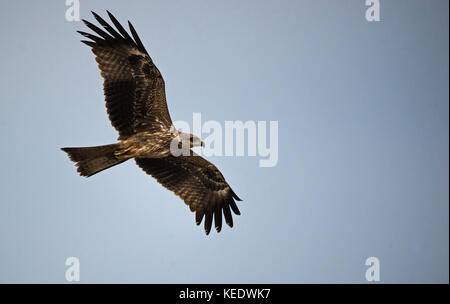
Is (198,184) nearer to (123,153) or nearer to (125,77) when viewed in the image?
(123,153)

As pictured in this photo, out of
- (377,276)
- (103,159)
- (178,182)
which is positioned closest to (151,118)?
(103,159)

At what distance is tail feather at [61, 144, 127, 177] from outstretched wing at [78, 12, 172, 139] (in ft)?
1.50

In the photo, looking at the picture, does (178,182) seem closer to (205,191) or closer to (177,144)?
(205,191)

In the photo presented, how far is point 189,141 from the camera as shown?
26.7ft

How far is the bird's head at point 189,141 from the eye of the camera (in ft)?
26.5

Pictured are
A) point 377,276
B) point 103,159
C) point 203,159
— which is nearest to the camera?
point 103,159

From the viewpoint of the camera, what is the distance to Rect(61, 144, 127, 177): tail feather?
7375mm

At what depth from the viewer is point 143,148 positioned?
8.06 m

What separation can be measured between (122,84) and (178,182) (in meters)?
2.58

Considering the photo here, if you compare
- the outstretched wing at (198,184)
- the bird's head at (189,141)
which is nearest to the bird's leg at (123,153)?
the bird's head at (189,141)

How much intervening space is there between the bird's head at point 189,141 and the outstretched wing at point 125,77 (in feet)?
2.27

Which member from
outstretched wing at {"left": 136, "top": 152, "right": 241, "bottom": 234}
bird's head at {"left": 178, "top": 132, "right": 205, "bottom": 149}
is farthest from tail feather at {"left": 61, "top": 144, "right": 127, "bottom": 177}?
outstretched wing at {"left": 136, "top": 152, "right": 241, "bottom": 234}

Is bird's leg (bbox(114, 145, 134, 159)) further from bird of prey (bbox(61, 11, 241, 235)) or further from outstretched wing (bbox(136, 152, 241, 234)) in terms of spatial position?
outstretched wing (bbox(136, 152, 241, 234))

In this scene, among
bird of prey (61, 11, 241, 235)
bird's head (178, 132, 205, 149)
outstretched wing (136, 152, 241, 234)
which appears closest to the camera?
bird of prey (61, 11, 241, 235)
